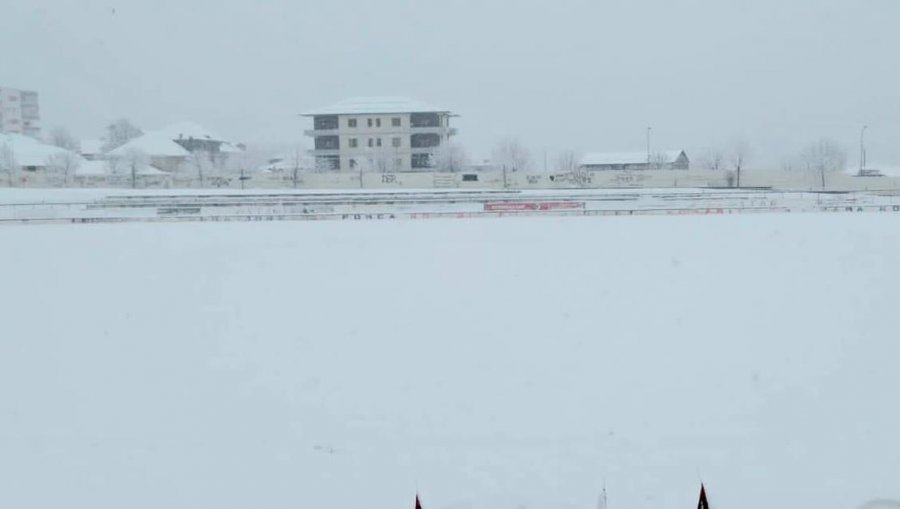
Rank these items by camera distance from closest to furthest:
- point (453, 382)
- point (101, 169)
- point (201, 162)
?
point (453, 382)
point (101, 169)
point (201, 162)

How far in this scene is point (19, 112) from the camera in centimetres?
13688

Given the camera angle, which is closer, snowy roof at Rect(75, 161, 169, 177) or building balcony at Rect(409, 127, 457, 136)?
snowy roof at Rect(75, 161, 169, 177)

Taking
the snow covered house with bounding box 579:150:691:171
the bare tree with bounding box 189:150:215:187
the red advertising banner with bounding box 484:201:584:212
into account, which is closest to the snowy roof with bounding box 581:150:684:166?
the snow covered house with bounding box 579:150:691:171

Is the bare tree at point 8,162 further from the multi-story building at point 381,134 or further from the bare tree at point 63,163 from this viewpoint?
the multi-story building at point 381,134

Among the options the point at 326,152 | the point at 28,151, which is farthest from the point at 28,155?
the point at 326,152

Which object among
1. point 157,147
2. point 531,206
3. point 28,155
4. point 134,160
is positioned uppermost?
point 157,147

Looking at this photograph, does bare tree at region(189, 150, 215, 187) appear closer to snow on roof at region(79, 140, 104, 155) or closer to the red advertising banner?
snow on roof at region(79, 140, 104, 155)

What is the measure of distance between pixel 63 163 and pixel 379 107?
28752 millimetres

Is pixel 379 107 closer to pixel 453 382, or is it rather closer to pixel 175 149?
pixel 175 149

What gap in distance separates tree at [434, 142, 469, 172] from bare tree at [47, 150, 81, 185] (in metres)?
30.9

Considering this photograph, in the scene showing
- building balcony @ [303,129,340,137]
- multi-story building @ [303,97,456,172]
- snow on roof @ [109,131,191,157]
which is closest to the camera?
multi-story building @ [303,97,456,172]

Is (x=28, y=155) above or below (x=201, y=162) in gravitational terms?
above

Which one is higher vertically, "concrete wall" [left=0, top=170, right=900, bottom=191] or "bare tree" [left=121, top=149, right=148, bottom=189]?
"bare tree" [left=121, top=149, right=148, bottom=189]

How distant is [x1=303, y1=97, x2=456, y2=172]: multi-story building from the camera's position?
251 feet
